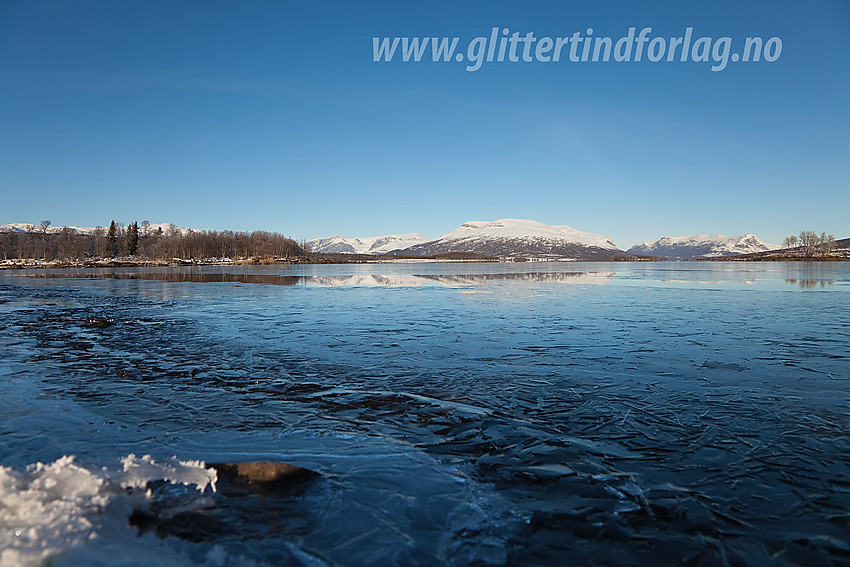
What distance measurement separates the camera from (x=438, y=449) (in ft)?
16.8

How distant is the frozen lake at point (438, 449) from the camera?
339cm

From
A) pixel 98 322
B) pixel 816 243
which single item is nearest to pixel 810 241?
pixel 816 243

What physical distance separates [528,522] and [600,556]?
0.59 meters

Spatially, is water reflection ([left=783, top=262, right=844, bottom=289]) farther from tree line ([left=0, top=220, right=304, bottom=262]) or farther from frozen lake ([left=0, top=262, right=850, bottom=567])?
tree line ([left=0, top=220, right=304, bottom=262])

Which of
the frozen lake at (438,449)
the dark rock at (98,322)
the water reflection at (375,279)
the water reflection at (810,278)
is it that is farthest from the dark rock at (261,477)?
the water reflection at (810,278)

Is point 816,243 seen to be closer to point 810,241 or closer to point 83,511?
point 810,241

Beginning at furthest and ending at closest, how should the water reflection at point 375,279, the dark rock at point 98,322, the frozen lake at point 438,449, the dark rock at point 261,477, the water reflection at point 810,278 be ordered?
the water reflection at point 375,279
the water reflection at point 810,278
the dark rock at point 98,322
the dark rock at point 261,477
the frozen lake at point 438,449

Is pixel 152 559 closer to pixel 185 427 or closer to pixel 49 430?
pixel 185 427

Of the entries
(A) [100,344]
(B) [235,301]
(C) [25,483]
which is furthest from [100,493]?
(B) [235,301]

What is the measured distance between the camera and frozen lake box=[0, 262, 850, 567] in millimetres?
3395

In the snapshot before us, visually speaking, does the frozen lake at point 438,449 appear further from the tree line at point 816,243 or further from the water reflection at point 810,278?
the tree line at point 816,243

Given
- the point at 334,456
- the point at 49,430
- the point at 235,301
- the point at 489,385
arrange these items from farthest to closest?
the point at 235,301 → the point at 489,385 → the point at 49,430 → the point at 334,456

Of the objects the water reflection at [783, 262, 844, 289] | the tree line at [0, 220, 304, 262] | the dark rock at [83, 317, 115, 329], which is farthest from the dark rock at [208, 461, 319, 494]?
the tree line at [0, 220, 304, 262]

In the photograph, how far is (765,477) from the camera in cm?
434
